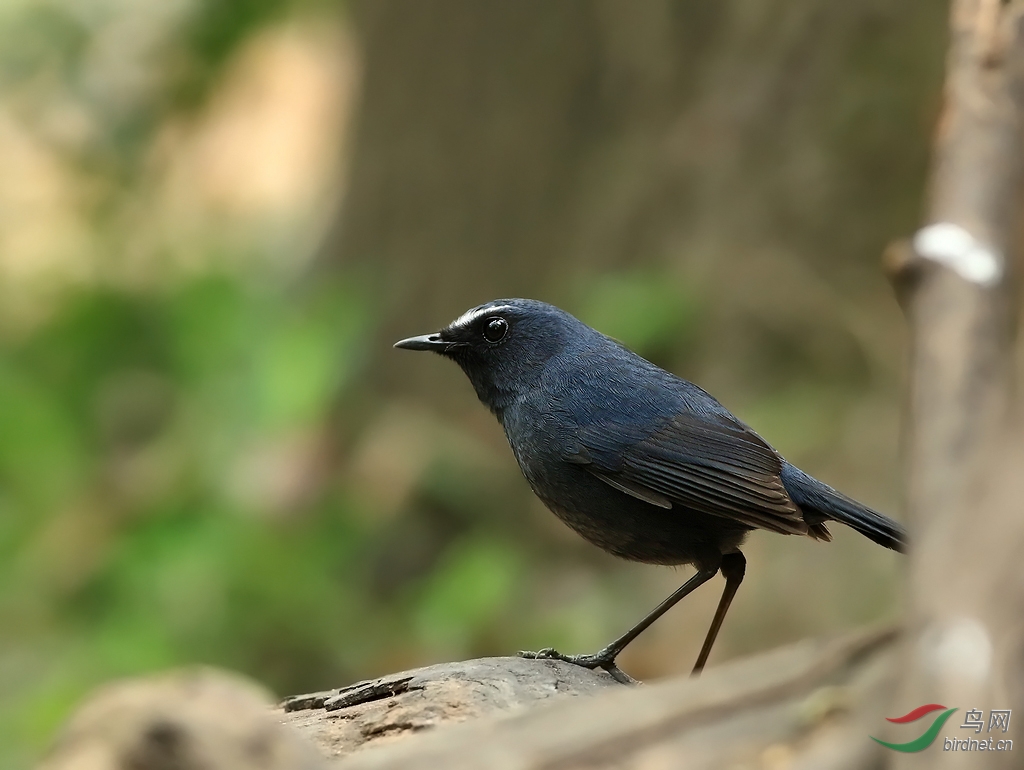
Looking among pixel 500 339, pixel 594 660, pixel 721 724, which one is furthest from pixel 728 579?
pixel 721 724

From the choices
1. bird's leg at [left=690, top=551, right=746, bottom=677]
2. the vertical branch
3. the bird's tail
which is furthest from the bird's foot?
the vertical branch

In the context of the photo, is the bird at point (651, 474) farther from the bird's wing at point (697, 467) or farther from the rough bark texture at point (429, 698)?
the rough bark texture at point (429, 698)

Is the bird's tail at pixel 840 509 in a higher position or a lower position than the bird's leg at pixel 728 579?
higher

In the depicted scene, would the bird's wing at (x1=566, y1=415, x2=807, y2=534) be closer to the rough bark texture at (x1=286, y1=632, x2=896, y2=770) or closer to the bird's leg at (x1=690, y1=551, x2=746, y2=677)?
the bird's leg at (x1=690, y1=551, x2=746, y2=677)

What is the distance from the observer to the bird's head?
4.13 metres

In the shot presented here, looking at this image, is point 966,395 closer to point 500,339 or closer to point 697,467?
point 697,467

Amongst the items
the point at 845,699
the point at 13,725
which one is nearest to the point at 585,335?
the point at 845,699

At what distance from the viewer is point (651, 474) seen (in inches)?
145

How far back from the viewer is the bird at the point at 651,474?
3.59 meters

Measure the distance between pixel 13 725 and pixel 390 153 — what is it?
521cm

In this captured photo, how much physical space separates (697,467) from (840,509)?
48 centimetres

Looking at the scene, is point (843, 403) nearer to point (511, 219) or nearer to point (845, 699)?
point (511, 219)

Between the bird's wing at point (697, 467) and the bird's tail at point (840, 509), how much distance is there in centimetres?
8

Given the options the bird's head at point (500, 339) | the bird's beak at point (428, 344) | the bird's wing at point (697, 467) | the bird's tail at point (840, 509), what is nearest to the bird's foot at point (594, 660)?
the bird's wing at point (697, 467)
